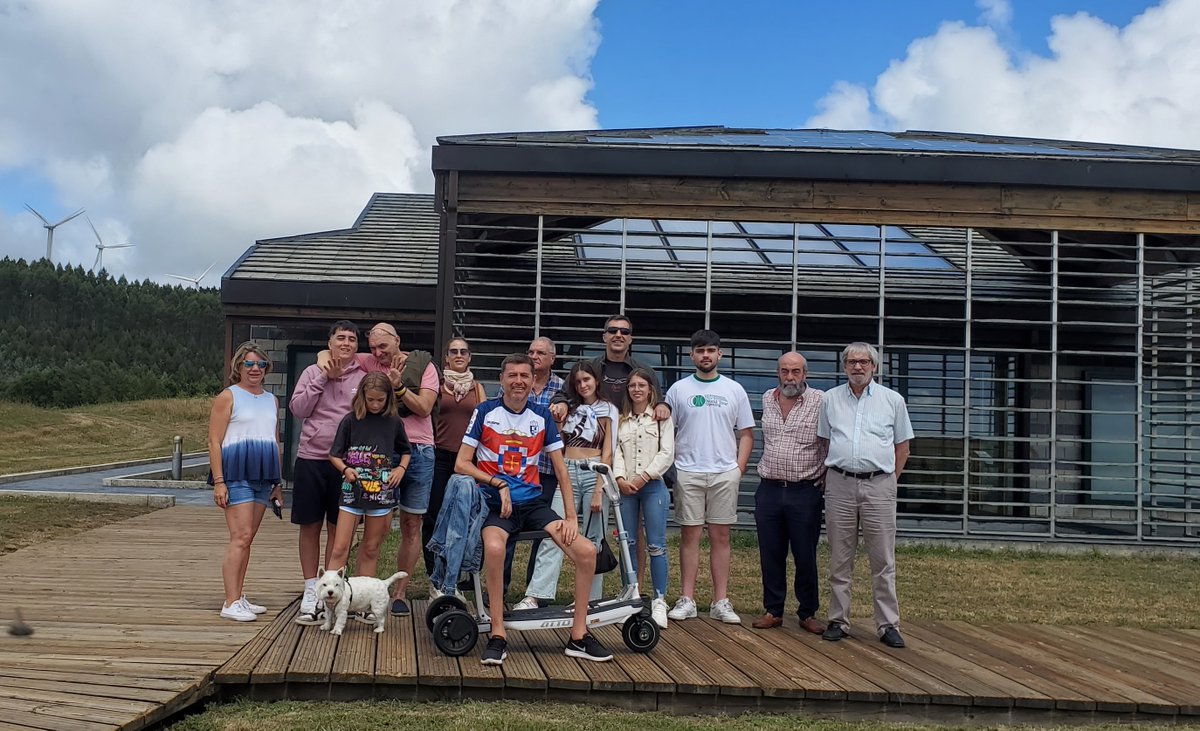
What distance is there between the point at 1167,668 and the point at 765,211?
19.9ft

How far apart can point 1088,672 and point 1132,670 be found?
1.02 feet

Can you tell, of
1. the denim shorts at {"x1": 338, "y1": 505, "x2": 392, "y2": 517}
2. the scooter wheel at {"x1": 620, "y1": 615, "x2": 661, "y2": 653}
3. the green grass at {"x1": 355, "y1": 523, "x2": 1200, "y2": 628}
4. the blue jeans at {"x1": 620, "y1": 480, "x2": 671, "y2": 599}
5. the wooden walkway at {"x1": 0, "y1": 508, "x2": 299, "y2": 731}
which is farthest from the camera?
the green grass at {"x1": 355, "y1": 523, "x2": 1200, "y2": 628}

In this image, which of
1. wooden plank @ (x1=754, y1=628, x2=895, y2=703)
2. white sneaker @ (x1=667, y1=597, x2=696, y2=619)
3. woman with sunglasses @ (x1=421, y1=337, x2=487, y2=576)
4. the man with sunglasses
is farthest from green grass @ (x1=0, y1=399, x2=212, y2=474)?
wooden plank @ (x1=754, y1=628, x2=895, y2=703)

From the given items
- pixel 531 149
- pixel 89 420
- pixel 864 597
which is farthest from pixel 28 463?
pixel 864 597

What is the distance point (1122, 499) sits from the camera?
497 inches

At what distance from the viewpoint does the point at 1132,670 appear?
5.27 meters

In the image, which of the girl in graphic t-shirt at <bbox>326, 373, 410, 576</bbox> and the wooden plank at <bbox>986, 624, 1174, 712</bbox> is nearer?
the wooden plank at <bbox>986, 624, 1174, 712</bbox>

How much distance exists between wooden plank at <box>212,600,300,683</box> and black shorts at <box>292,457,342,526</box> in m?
0.58

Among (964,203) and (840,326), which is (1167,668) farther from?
(840,326)

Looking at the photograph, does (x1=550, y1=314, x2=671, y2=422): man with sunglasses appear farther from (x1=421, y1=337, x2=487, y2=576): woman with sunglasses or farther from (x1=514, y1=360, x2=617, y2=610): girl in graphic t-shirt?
(x1=421, y1=337, x2=487, y2=576): woman with sunglasses

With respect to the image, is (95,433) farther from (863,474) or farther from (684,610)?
(863,474)

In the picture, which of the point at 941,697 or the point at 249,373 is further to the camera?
the point at 249,373

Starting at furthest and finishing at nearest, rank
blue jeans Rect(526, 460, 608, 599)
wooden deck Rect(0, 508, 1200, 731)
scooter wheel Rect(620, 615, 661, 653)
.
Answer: blue jeans Rect(526, 460, 608, 599) → scooter wheel Rect(620, 615, 661, 653) → wooden deck Rect(0, 508, 1200, 731)

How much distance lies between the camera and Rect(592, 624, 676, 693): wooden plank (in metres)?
4.49
